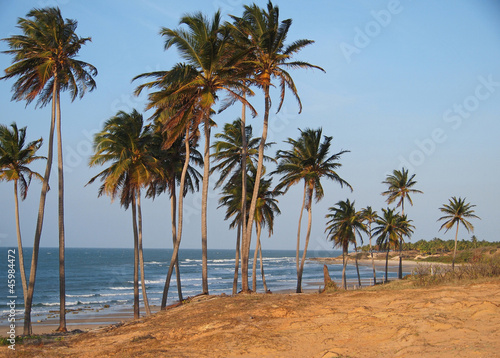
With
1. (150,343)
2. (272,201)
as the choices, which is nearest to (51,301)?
(272,201)

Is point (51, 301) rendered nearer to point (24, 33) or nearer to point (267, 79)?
point (24, 33)

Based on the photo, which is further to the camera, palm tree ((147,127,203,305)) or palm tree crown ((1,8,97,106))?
palm tree ((147,127,203,305))

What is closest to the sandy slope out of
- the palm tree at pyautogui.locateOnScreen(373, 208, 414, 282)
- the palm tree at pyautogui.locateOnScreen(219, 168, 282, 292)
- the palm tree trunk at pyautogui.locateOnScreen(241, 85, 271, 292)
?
the palm tree trunk at pyautogui.locateOnScreen(241, 85, 271, 292)

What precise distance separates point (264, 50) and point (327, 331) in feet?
46.0

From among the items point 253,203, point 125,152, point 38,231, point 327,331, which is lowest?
point 327,331

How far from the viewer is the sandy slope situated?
809 cm

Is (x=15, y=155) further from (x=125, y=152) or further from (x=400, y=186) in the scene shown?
(x=400, y=186)

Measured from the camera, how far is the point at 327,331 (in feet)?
31.1

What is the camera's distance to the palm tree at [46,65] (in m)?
18.0

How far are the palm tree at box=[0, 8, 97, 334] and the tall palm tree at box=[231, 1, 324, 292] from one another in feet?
23.6

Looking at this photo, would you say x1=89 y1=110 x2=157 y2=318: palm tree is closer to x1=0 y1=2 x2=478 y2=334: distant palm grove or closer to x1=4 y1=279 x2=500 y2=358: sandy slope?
x1=0 y1=2 x2=478 y2=334: distant palm grove

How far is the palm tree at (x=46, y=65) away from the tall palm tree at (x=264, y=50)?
720 centimetres

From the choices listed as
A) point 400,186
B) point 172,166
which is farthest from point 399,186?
point 172,166

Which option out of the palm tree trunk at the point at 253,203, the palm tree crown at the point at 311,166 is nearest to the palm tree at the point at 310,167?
the palm tree crown at the point at 311,166
